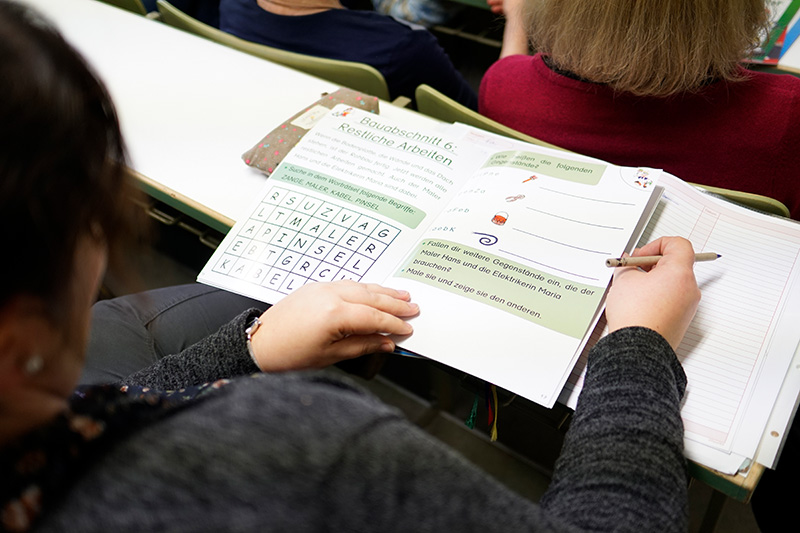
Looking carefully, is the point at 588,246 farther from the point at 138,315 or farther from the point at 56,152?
the point at 138,315

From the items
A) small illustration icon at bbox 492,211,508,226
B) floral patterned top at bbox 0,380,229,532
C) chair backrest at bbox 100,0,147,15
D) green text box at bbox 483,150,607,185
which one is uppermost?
chair backrest at bbox 100,0,147,15

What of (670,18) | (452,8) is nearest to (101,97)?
(670,18)

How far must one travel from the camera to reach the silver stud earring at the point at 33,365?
0.38m

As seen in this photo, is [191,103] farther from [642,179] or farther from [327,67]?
[642,179]

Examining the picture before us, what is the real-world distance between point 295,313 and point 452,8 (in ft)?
5.91

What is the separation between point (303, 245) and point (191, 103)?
0.57m

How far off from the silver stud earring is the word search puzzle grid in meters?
0.41

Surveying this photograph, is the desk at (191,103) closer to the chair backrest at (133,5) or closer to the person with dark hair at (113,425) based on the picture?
the chair backrest at (133,5)

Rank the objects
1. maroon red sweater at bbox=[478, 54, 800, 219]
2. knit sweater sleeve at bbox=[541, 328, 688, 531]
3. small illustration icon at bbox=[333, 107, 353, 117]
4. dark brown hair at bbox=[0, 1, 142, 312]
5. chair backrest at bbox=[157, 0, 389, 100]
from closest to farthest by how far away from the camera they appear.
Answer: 1. dark brown hair at bbox=[0, 1, 142, 312]
2. knit sweater sleeve at bbox=[541, 328, 688, 531]
3. maroon red sweater at bbox=[478, 54, 800, 219]
4. small illustration icon at bbox=[333, 107, 353, 117]
5. chair backrest at bbox=[157, 0, 389, 100]

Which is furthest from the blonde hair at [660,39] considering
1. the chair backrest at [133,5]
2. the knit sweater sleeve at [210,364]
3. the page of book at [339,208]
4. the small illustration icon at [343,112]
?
the chair backrest at [133,5]

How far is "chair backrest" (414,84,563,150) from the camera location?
0.98m

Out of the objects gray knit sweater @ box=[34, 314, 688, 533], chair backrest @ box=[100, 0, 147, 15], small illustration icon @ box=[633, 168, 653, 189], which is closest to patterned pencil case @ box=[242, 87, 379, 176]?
small illustration icon @ box=[633, 168, 653, 189]

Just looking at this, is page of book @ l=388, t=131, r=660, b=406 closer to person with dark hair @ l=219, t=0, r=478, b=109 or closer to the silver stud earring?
the silver stud earring

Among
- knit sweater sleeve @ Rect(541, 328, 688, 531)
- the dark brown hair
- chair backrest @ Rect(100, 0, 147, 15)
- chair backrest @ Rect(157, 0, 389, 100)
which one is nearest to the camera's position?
the dark brown hair
